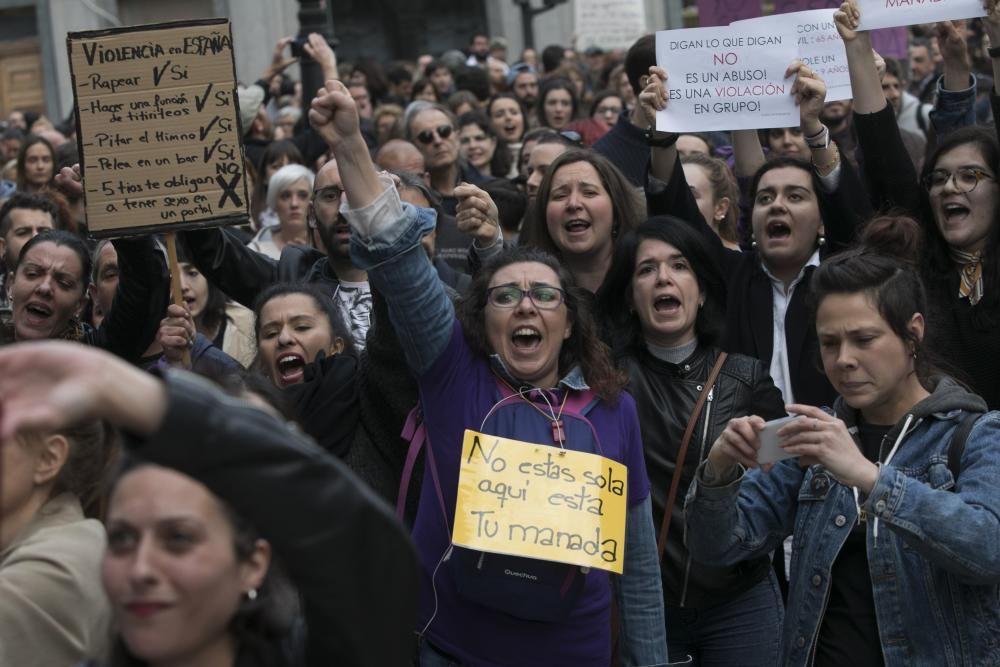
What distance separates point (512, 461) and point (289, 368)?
134 centimetres

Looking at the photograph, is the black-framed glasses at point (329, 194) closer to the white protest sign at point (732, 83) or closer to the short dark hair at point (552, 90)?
the white protest sign at point (732, 83)

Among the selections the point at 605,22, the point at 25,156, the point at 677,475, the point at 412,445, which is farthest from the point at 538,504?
the point at 605,22

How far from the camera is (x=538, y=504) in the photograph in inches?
149

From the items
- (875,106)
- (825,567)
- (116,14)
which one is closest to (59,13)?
(116,14)

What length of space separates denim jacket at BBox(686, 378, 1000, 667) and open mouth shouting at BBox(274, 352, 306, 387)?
160 centimetres

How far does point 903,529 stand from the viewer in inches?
129

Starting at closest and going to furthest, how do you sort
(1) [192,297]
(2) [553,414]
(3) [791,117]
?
1. (2) [553,414]
2. (3) [791,117]
3. (1) [192,297]

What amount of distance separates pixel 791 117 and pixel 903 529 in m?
2.68

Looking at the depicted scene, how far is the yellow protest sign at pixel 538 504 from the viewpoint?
12.2 ft

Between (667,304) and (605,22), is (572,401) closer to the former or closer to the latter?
(667,304)

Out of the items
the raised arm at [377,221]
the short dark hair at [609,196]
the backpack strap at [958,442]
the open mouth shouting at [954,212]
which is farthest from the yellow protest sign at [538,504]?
the open mouth shouting at [954,212]

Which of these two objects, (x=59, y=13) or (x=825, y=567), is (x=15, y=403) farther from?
(x=59, y=13)

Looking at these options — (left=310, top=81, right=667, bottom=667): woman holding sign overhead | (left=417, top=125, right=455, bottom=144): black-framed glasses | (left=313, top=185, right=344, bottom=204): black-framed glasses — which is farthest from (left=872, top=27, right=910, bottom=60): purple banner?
(left=310, top=81, right=667, bottom=667): woman holding sign overhead

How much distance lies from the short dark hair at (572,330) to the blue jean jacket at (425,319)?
164mm
